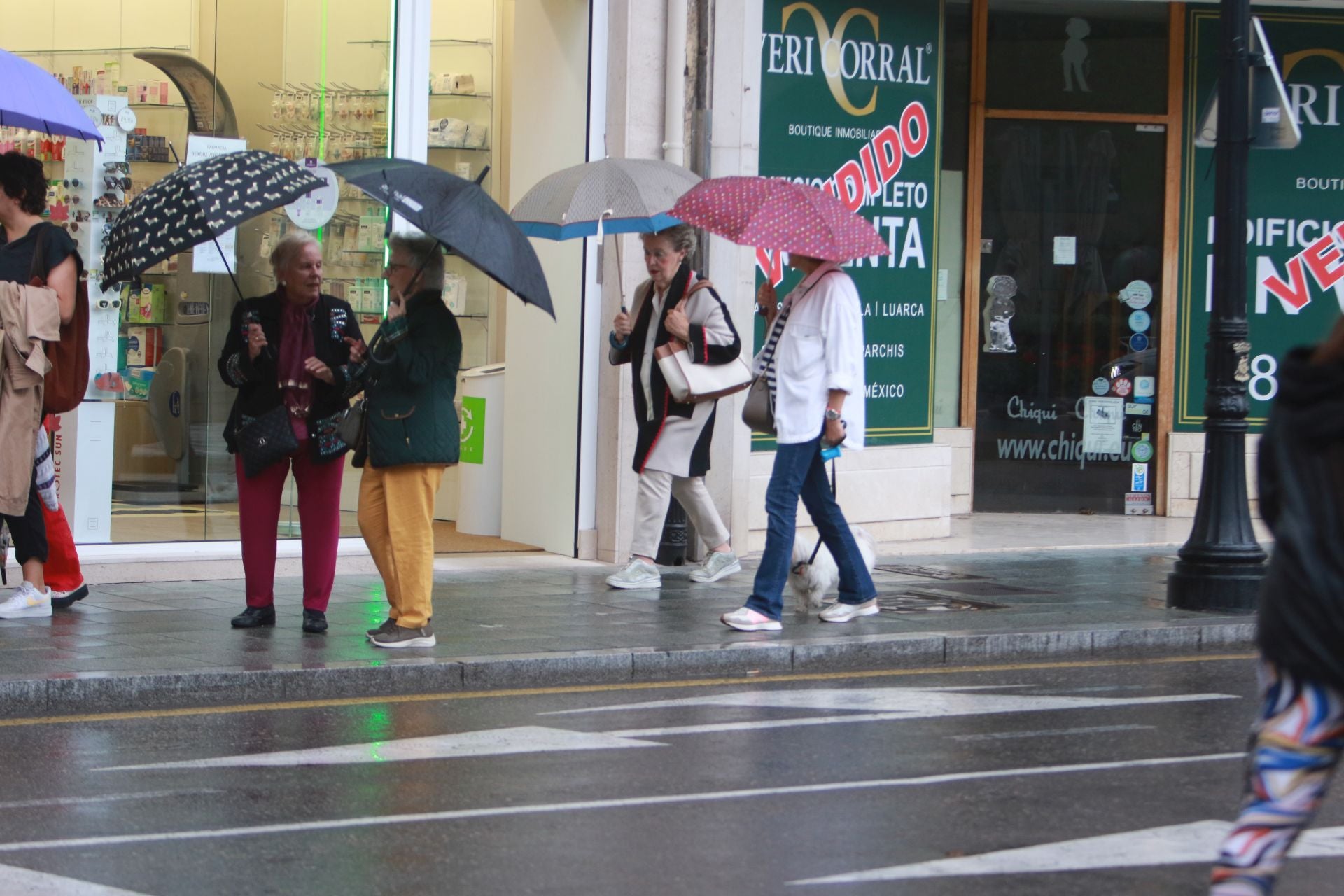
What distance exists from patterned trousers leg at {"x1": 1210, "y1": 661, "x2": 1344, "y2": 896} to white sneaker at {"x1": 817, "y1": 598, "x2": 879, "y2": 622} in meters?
5.55

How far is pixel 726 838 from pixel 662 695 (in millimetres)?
2570

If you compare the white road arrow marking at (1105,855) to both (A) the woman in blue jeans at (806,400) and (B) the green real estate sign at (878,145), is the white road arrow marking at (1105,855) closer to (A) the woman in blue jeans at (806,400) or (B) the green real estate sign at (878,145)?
(A) the woman in blue jeans at (806,400)

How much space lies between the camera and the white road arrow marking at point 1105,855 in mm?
5004

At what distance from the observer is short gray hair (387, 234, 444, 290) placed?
8320mm

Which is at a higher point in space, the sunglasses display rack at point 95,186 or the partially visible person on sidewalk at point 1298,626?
the sunglasses display rack at point 95,186

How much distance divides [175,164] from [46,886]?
677 cm

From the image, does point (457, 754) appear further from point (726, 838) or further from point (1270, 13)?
point (1270, 13)

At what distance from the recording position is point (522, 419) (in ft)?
41.9

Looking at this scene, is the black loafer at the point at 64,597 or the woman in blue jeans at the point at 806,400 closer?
the woman in blue jeans at the point at 806,400

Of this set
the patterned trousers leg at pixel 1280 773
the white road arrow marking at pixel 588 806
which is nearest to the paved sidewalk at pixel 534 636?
the white road arrow marking at pixel 588 806

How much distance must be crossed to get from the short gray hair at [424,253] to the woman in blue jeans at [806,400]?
6.04 feet

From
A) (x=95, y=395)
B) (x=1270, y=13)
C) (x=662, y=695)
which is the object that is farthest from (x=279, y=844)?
(x=1270, y=13)

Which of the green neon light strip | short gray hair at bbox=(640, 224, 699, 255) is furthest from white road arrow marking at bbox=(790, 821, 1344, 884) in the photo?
the green neon light strip

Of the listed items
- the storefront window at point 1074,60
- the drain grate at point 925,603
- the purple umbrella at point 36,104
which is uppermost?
the storefront window at point 1074,60
